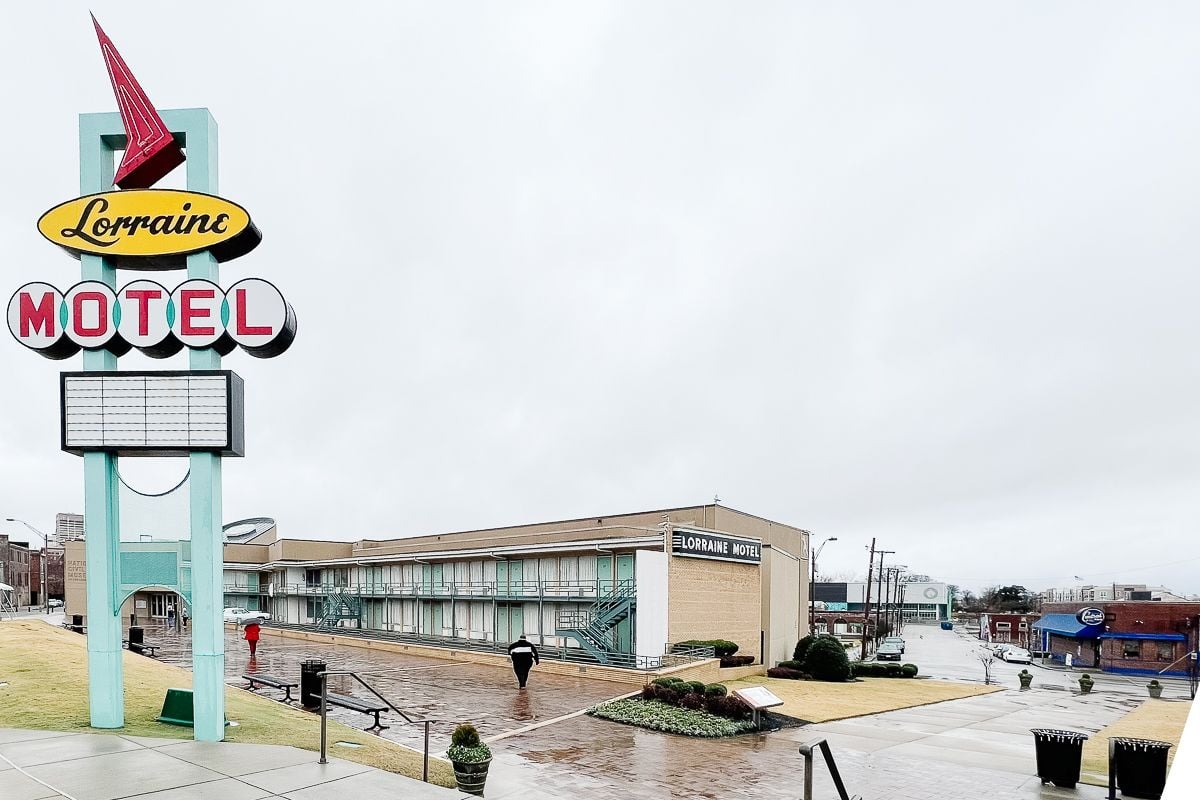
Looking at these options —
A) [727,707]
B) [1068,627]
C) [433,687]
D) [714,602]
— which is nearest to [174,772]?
[727,707]

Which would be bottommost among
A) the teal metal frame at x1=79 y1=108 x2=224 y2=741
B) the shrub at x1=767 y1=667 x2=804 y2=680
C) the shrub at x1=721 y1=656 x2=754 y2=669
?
the shrub at x1=767 y1=667 x2=804 y2=680

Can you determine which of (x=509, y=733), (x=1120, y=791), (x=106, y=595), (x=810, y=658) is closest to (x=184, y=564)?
(x=106, y=595)

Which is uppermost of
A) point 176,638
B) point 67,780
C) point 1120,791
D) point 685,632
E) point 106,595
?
point 106,595

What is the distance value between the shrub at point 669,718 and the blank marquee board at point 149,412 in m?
13.0

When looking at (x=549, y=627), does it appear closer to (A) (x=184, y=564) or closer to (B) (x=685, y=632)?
(B) (x=685, y=632)

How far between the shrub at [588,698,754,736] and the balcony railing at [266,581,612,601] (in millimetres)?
12327

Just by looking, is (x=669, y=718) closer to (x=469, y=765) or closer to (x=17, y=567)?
(x=469, y=765)

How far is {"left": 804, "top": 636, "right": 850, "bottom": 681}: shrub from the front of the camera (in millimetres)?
38438

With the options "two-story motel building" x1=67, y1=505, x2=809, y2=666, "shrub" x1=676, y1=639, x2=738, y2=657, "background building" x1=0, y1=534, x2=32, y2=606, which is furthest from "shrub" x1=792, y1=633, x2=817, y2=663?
"background building" x1=0, y1=534, x2=32, y2=606

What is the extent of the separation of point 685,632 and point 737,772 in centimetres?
1849

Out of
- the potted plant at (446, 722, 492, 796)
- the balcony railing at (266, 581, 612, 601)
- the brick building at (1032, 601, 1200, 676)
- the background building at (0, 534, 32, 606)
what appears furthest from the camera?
the background building at (0, 534, 32, 606)

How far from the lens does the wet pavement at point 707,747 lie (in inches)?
591

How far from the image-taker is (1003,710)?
2889cm

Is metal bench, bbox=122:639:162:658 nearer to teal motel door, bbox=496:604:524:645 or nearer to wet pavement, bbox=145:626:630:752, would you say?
wet pavement, bbox=145:626:630:752
